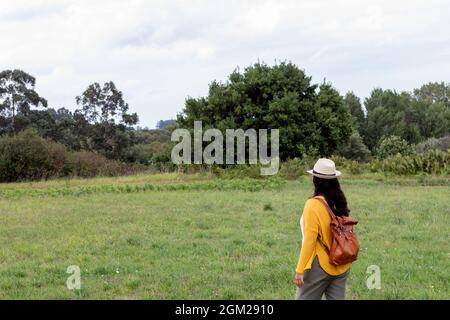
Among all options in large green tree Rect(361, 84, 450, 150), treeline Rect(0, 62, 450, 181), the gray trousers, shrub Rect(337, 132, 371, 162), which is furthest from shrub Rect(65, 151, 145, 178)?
large green tree Rect(361, 84, 450, 150)

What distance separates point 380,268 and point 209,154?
59.1 feet

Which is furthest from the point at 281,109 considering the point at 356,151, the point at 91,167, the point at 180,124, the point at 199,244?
the point at 199,244

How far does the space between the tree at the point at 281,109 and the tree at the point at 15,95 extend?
483 inches

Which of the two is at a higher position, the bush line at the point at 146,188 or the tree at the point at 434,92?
the tree at the point at 434,92

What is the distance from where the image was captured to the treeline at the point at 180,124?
23328 mm

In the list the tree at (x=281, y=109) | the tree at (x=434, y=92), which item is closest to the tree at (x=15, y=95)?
the tree at (x=281, y=109)

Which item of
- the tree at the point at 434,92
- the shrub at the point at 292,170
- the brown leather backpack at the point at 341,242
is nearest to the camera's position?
the brown leather backpack at the point at 341,242

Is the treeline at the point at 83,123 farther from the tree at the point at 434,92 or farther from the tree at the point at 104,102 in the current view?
the tree at the point at 434,92

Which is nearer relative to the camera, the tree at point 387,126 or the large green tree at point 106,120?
the large green tree at point 106,120

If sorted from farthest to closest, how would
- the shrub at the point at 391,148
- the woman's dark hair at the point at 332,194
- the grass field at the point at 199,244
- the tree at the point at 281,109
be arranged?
the shrub at the point at 391,148
the tree at the point at 281,109
the grass field at the point at 199,244
the woman's dark hair at the point at 332,194

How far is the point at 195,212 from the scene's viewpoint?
11938 millimetres

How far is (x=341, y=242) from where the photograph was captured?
13.7 feet
